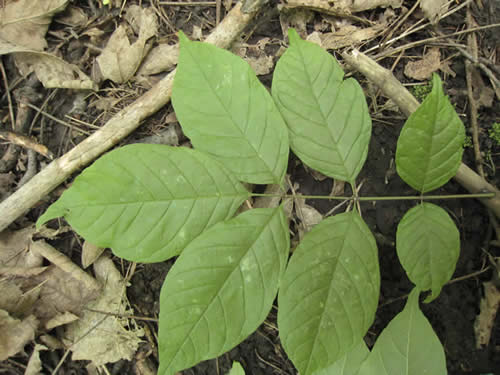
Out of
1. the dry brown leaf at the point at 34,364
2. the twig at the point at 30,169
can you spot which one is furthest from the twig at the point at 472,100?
the dry brown leaf at the point at 34,364

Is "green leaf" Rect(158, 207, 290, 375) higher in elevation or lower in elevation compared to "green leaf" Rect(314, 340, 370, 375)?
higher

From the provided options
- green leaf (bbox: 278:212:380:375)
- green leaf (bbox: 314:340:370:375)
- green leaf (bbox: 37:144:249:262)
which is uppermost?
green leaf (bbox: 37:144:249:262)

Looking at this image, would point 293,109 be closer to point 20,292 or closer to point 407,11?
point 407,11

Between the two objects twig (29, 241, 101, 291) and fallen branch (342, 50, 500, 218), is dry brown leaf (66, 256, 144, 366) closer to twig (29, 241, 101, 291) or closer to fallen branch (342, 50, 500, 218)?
twig (29, 241, 101, 291)

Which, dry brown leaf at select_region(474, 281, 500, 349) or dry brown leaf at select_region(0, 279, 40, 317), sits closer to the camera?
dry brown leaf at select_region(474, 281, 500, 349)

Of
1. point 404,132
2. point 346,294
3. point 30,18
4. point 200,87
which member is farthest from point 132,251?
point 30,18

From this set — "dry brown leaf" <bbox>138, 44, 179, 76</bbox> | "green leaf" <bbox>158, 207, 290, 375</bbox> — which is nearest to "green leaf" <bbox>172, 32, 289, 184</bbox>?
"green leaf" <bbox>158, 207, 290, 375</bbox>
